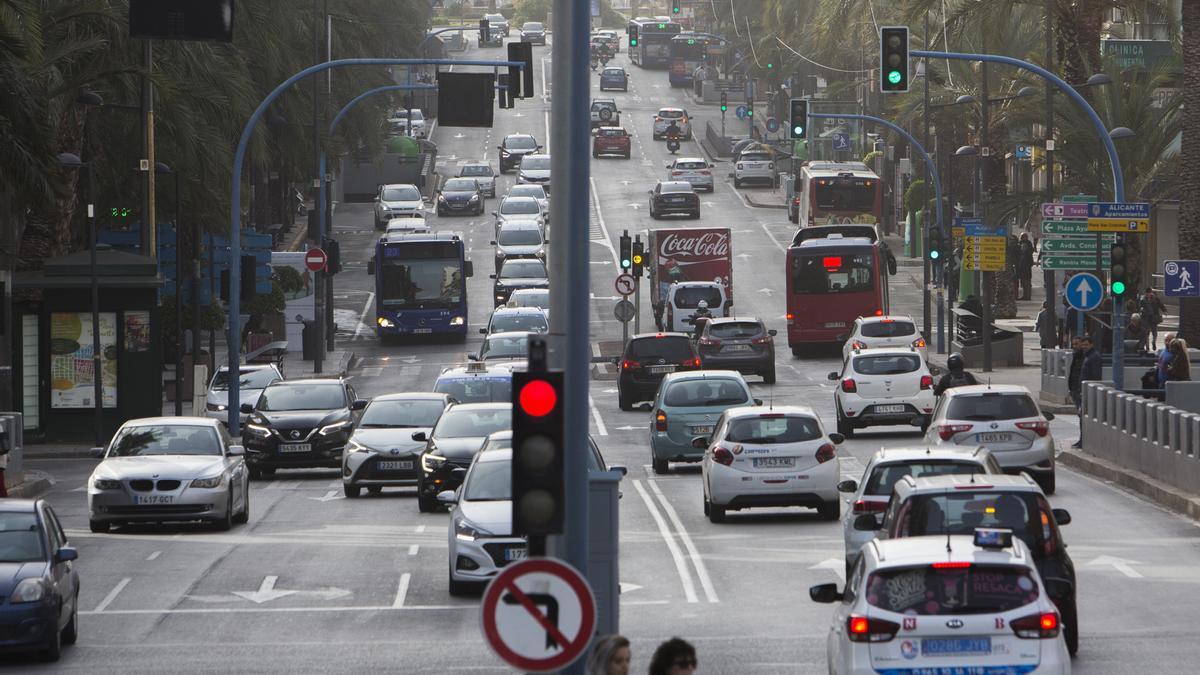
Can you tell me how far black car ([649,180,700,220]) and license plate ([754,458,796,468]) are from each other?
62.3m

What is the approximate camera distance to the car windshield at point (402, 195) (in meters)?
90.2

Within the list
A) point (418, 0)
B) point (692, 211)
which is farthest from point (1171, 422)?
point (418, 0)

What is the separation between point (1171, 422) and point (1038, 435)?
5.63 ft

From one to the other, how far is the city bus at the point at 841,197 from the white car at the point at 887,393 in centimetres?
3617

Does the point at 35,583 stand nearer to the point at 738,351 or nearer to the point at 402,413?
the point at 402,413

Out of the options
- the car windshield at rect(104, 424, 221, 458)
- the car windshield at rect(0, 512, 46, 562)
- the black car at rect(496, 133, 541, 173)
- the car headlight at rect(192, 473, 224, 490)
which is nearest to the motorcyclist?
the car windshield at rect(104, 424, 221, 458)

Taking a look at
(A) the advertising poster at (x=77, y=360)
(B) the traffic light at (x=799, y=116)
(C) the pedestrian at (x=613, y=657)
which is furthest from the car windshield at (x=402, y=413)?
(C) the pedestrian at (x=613, y=657)

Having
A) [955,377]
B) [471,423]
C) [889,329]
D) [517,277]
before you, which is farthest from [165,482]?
[517,277]

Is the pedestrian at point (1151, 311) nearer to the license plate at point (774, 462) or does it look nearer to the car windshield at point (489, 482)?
the license plate at point (774, 462)

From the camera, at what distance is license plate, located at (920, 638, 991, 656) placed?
12289 mm

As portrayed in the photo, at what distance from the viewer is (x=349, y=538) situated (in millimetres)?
25750

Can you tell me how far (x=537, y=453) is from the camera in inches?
403

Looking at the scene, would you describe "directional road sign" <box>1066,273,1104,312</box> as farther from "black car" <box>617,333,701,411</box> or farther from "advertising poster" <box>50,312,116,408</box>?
"advertising poster" <box>50,312,116,408</box>

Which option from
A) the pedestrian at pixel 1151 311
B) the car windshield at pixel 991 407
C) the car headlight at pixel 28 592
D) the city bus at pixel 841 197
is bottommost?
the car headlight at pixel 28 592
